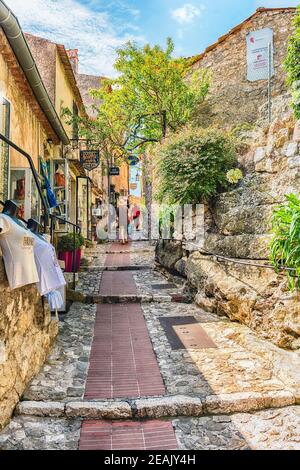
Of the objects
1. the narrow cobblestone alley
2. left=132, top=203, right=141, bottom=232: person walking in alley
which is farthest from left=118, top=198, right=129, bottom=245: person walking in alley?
the narrow cobblestone alley

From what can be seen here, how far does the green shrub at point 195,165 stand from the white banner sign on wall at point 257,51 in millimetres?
8117

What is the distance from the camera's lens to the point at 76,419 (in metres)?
3.52

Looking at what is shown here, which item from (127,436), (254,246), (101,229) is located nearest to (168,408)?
(127,436)

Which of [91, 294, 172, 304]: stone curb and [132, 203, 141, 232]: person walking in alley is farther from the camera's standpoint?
[132, 203, 141, 232]: person walking in alley

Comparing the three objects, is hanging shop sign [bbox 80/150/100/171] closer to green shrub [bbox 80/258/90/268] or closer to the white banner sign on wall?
green shrub [bbox 80/258/90/268]

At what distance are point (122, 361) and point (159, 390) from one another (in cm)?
87

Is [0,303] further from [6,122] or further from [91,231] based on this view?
[91,231]

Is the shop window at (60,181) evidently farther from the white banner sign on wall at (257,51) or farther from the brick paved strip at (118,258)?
the white banner sign on wall at (257,51)

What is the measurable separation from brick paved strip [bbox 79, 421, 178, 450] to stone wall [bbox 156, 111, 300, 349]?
2.17 metres

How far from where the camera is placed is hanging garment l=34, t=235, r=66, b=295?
4.07m

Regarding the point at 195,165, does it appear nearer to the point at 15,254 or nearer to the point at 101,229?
the point at 15,254

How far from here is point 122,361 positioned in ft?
15.4
